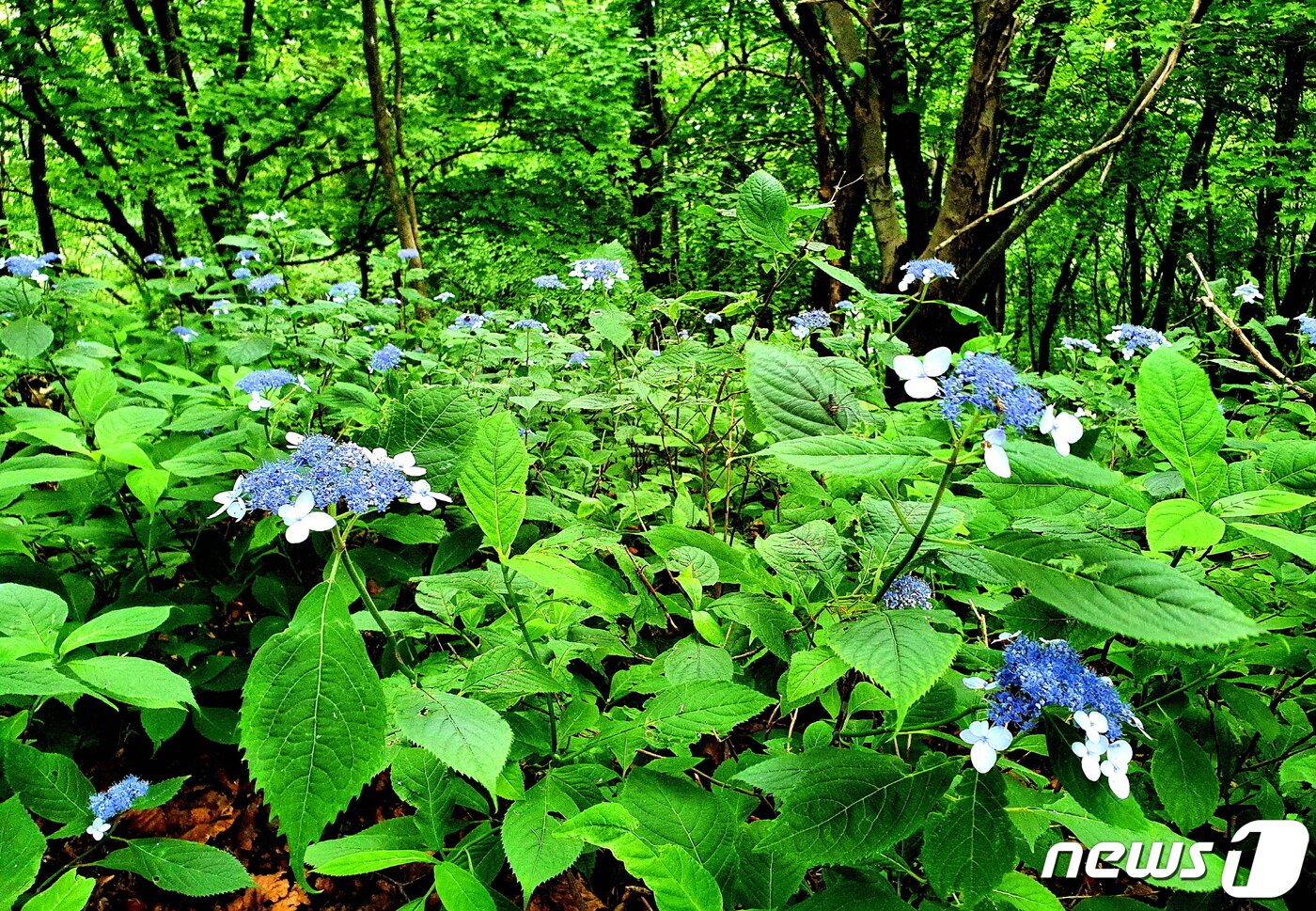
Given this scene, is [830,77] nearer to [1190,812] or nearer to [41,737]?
[1190,812]

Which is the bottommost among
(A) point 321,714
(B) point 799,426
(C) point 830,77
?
(A) point 321,714

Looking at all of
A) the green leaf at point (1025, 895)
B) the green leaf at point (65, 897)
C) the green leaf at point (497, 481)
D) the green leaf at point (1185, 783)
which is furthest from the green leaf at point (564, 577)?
the green leaf at point (65, 897)

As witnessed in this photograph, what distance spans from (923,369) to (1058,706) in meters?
0.46

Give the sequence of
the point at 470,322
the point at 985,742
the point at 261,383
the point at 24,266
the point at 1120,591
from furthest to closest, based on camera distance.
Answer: the point at 470,322 → the point at 24,266 → the point at 261,383 → the point at 985,742 → the point at 1120,591

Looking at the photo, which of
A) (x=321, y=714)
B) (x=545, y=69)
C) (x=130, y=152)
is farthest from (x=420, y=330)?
(x=545, y=69)

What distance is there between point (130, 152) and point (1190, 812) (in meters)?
8.78

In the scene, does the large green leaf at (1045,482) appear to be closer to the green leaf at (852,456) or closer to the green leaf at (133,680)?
the green leaf at (852,456)

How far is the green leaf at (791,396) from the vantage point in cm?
86

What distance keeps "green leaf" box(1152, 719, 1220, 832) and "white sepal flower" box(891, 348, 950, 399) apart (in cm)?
69

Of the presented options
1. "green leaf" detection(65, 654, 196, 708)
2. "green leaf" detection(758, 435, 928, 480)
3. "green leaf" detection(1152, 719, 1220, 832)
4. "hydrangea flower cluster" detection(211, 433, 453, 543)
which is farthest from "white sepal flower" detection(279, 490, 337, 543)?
"green leaf" detection(1152, 719, 1220, 832)

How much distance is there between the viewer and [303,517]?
3.21 feet

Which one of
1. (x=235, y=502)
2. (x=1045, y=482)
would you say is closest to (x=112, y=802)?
(x=235, y=502)

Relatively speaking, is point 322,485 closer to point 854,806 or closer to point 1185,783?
point 854,806

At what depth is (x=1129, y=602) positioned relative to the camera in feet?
2.41
